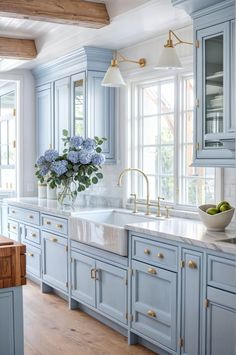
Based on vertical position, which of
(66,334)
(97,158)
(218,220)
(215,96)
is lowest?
(66,334)

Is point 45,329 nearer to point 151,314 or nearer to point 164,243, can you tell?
point 151,314

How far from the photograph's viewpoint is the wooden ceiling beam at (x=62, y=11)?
369cm

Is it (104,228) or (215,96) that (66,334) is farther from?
(215,96)

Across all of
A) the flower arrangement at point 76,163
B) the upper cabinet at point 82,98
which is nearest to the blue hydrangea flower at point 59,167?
the flower arrangement at point 76,163

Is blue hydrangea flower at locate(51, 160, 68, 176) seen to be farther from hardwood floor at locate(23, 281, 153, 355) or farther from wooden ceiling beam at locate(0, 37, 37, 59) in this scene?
wooden ceiling beam at locate(0, 37, 37, 59)

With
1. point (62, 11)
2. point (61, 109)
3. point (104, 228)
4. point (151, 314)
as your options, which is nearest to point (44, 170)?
point (61, 109)

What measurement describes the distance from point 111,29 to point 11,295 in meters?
2.43

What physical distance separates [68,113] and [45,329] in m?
2.30

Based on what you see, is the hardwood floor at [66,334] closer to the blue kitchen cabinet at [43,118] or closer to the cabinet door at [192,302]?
the cabinet door at [192,302]

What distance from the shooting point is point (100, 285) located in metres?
3.93

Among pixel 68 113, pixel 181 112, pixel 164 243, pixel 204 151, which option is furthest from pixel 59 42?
pixel 164 243

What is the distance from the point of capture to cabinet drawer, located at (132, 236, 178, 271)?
3.09 metres

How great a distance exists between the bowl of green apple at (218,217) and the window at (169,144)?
68 cm

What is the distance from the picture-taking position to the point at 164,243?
3.14 metres
